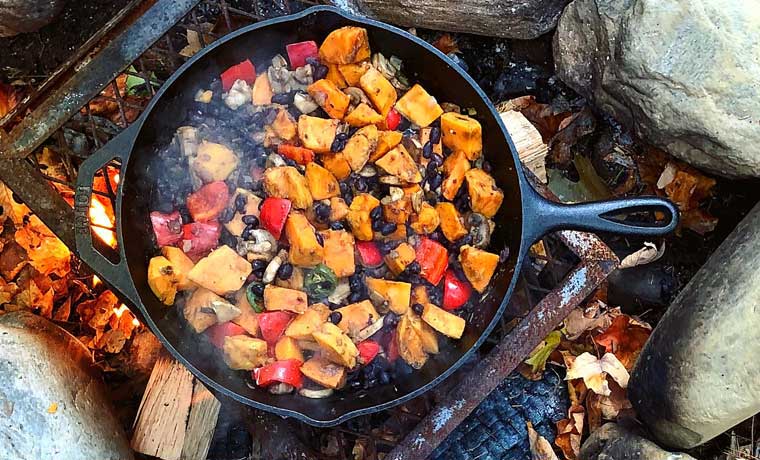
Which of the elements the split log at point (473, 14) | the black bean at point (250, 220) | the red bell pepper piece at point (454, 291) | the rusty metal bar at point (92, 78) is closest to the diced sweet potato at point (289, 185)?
the black bean at point (250, 220)

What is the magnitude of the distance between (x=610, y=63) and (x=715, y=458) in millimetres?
1819

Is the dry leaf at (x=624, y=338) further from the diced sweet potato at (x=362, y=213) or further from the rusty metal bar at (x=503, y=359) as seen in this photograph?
the diced sweet potato at (x=362, y=213)

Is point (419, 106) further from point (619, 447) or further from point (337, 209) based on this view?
point (619, 447)

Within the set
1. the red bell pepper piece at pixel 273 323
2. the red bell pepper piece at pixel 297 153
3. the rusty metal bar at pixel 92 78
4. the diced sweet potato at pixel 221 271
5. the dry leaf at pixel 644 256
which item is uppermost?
the rusty metal bar at pixel 92 78

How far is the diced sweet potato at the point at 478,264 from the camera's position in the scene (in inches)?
116

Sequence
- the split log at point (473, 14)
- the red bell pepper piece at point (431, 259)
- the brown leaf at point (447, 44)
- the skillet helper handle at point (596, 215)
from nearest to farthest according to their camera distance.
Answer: the skillet helper handle at point (596, 215)
the red bell pepper piece at point (431, 259)
the split log at point (473, 14)
the brown leaf at point (447, 44)

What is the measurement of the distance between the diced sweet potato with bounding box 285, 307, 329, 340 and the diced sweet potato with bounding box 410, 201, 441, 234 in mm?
535

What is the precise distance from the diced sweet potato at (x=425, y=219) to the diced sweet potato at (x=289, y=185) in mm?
437

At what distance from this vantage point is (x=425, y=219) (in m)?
→ 3.00

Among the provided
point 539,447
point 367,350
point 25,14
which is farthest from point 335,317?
point 25,14

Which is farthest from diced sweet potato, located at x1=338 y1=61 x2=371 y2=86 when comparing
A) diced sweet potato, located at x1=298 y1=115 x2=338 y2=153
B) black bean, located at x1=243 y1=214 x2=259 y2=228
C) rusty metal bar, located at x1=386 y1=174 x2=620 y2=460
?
rusty metal bar, located at x1=386 y1=174 x2=620 y2=460

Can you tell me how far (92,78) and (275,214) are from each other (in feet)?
3.10

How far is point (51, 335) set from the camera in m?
3.33

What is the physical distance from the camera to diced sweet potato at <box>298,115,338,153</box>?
2.95m
